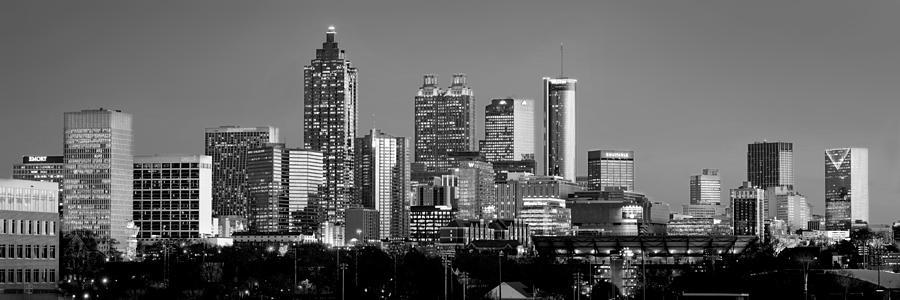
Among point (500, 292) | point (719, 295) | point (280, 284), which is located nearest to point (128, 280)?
point (280, 284)

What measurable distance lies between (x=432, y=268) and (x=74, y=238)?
153 feet

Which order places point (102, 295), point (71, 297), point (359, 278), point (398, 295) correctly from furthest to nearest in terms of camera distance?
point (359, 278), point (398, 295), point (102, 295), point (71, 297)

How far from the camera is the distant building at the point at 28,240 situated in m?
107

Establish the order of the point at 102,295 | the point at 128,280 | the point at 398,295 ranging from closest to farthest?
1. the point at 102,295
2. the point at 398,295
3. the point at 128,280

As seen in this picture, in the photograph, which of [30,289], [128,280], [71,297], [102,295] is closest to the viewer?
[30,289]

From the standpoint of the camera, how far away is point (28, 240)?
4350 inches

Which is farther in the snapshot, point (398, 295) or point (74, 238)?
point (74, 238)

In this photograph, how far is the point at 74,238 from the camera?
653ft

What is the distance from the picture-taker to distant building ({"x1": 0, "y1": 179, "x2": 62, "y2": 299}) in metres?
107

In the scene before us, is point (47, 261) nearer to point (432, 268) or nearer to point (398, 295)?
point (398, 295)

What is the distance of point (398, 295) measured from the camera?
159 m

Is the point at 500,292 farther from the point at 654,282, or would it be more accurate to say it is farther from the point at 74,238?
the point at 74,238

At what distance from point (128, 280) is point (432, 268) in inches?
1665

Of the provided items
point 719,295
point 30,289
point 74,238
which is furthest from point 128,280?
point 719,295
